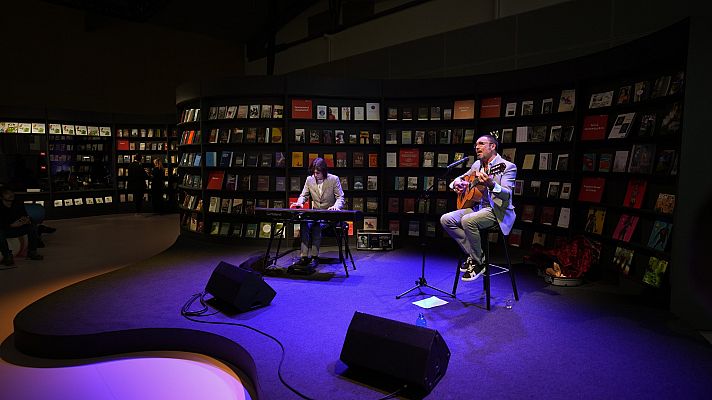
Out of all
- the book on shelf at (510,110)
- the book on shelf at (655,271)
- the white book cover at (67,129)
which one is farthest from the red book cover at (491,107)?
the white book cover at (67,129)

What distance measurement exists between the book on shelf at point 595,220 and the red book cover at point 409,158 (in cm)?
260

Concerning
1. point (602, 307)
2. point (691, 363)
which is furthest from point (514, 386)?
point (602, 307)

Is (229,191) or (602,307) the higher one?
(229,191)

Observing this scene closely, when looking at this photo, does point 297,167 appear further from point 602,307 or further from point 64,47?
point 64,47

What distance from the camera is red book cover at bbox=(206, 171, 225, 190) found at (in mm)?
7066

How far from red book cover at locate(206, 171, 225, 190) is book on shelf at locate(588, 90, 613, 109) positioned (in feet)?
17.5

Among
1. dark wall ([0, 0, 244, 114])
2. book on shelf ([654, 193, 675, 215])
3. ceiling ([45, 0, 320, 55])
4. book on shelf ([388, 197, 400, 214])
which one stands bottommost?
book on shelf ([388, 197, 400, 214])

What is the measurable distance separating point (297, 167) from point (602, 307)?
179 inches

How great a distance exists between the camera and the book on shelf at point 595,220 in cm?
493

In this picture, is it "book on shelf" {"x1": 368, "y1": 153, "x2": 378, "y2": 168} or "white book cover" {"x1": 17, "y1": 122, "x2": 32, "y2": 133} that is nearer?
"book on shelf" {"x1": 368, "y1": 153, "x2": 378, "y2": 168}

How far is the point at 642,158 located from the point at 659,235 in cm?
86

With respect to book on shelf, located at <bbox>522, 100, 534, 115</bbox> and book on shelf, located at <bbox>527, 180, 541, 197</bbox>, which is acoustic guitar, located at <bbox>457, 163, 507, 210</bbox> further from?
book on shelf, located at <bbox>522, 100, 534, 115</bbox>

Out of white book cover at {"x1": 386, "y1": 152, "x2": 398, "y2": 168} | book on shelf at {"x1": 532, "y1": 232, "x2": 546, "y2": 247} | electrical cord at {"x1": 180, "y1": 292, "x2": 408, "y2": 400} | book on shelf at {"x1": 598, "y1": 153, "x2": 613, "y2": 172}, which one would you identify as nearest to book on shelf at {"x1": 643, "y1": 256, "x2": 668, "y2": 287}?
book on shelf at {"x1": 598, "y1": 153, "x2": 613, "y2": 172}

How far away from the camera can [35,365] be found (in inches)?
133
